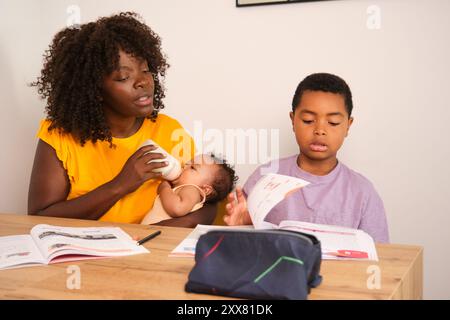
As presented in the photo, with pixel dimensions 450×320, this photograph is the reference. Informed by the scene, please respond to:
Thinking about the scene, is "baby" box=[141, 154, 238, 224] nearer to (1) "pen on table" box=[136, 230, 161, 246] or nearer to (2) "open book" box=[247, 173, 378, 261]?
(1) "pen on table" box=[136, 230, 161, 246]

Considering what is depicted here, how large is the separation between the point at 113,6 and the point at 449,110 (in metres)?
1.70

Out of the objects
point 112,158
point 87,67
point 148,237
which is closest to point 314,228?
point 148,237

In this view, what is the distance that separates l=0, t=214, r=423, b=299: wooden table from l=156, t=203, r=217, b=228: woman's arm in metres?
0.49

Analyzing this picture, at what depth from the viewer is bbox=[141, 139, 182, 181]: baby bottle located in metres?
1.91

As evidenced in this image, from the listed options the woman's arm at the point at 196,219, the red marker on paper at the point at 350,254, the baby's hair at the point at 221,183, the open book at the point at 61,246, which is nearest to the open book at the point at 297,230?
the red marker on paper at the point at 350,254

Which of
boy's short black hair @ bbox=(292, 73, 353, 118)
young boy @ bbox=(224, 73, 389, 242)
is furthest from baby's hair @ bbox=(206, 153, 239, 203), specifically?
boy's short black hair @ bbox=(292, 73, 353, 118)

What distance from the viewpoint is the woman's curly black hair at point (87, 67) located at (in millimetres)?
1960

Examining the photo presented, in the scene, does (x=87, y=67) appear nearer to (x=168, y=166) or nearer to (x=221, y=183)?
(x=168, y=166)

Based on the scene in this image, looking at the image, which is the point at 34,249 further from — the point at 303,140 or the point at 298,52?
the point at 298,52

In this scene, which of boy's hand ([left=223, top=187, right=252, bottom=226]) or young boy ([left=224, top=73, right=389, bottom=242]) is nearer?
boy's hand ([left=223, top=187, right=252, bottom=226])

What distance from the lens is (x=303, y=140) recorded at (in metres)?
1.88

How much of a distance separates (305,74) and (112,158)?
3.00 feet

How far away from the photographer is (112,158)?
204 cm

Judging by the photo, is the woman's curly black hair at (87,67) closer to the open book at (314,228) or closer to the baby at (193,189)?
the baby at (193,189)
